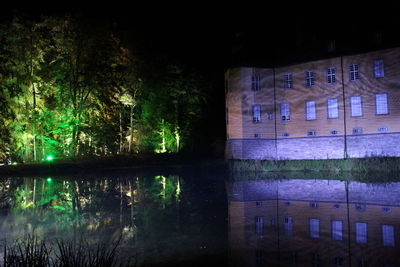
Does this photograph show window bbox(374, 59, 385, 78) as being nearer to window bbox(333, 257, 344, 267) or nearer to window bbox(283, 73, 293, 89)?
window bbox(283, 73, 293, 89)

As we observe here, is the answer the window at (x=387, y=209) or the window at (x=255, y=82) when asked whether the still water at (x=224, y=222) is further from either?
the window at (x=255, y=82)

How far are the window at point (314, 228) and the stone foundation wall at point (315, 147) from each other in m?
19.9

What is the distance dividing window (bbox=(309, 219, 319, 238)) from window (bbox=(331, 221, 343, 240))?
0.37 meters

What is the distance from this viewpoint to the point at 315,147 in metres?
30.2

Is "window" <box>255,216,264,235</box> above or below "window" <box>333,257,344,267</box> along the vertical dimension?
above

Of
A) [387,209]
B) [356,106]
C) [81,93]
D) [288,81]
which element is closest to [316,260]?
[387,209]

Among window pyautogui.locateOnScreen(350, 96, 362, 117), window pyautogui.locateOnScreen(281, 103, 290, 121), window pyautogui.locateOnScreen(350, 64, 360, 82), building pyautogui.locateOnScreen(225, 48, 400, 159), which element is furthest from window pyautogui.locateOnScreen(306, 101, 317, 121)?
window pyautogui.locateOnScreen(350, 64, 360, 82)

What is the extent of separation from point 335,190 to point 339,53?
1722 cm

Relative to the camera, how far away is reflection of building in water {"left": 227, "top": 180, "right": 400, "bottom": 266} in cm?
692

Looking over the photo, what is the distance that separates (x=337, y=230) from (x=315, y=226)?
643 mm

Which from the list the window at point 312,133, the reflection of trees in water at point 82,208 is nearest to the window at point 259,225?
the reflection of trees in water at point 82,208

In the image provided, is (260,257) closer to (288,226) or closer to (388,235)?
(288,226)

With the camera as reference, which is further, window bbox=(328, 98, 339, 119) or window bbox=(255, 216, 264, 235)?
window bbox=(328, 98, 339, 119)

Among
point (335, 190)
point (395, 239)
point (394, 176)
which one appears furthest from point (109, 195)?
point (394, 176)
